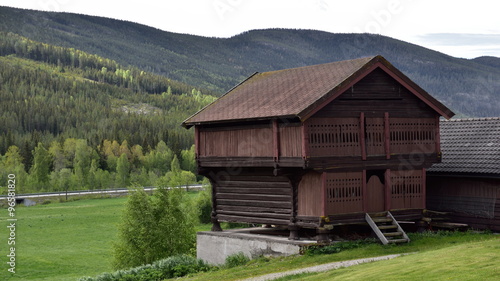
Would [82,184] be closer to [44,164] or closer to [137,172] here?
[44,164]

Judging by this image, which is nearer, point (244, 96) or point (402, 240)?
point (402, 240)

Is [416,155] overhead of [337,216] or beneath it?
overhead

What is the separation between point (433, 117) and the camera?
103ft

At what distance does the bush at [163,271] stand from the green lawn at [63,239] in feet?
43.1

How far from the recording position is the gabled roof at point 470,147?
30.5 m

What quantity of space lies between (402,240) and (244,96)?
922 centimetres

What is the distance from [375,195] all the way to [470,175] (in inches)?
161

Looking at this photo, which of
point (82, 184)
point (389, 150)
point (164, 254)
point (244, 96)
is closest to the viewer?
point (389, 150)

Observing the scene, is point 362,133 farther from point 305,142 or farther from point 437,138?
point 437,138

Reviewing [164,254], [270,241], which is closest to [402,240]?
[270,241]

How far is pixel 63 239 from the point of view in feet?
208

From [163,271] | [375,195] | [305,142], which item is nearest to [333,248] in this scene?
[375,195]

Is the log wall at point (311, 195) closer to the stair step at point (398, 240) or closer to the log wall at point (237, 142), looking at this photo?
the log wall at point (237, 142)

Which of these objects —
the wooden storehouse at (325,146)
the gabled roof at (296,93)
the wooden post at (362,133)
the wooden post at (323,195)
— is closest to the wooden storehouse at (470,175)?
the wooden storehouse at (325,146)
